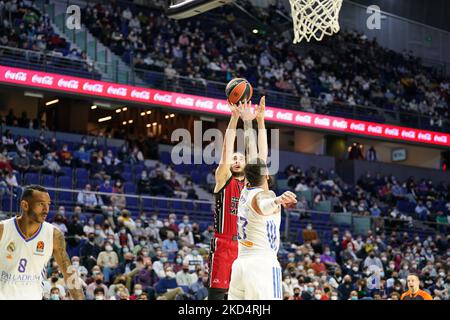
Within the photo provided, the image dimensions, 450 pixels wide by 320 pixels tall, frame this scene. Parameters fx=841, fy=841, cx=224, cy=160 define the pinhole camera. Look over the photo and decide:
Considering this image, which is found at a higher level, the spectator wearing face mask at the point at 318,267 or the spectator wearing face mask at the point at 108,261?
the spectator wearing face mask at the point at 108,261

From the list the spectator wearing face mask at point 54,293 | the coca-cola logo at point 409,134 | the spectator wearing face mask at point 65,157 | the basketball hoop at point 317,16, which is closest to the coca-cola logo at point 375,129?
the coca-cola logo at point 409,134

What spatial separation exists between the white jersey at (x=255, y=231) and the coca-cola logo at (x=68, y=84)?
→ 16681 mm

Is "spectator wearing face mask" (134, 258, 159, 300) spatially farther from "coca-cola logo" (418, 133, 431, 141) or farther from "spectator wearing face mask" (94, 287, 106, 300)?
"coca-cola logo" (418, 133, 431, 141)

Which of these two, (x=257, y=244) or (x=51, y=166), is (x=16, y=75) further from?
(x=257, y=244)

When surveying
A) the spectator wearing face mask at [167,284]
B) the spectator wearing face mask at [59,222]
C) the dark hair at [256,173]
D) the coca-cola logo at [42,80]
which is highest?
the coca-cola logo at [42,80]

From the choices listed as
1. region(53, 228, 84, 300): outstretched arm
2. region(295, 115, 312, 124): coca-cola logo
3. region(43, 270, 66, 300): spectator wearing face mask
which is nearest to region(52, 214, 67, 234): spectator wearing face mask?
region(43, 270, 66, 300): spectator wearing face mask

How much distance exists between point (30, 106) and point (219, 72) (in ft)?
19.9

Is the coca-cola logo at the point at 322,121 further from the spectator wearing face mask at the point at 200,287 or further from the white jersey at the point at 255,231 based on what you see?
the white jersey at the point at 255,231

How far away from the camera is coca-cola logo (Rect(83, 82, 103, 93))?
23.1m

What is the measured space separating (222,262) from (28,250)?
2118 mm

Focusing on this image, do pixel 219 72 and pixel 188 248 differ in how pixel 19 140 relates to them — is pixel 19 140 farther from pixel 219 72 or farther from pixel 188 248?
pixel 219 72

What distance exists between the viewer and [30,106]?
2645 cm

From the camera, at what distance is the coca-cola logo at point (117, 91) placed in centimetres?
2364
